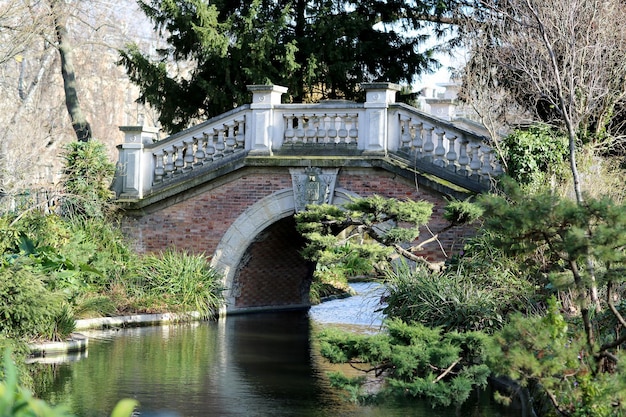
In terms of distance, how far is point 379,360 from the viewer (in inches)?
349

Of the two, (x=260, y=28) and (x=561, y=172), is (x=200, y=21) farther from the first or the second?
(x=561, y=172)

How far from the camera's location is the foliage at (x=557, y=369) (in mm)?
6848

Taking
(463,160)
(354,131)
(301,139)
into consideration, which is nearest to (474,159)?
(463,160)

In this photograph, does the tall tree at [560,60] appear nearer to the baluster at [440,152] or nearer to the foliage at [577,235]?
the baluster at [440,152]

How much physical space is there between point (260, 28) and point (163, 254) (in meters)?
4.80

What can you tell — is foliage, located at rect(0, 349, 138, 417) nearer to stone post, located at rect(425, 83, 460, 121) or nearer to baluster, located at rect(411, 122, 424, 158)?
baluster, located at rect(411, 122, 424, 158)

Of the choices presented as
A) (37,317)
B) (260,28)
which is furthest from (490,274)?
(260,28)

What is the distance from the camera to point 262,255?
58.6 ft

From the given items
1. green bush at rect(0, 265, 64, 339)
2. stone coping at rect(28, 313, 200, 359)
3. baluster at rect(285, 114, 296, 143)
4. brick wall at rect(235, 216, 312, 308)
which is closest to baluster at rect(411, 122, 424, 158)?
baluster at rect(285, 114, 296, 143)

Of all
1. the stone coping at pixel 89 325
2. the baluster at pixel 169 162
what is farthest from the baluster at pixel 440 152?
the baluster at pixel 169 162

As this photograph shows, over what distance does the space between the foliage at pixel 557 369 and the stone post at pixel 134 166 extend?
10867 mm

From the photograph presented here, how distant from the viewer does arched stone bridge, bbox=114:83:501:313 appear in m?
15.3

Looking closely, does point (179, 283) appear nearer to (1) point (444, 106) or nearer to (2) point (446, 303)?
(2) point (446, 303)

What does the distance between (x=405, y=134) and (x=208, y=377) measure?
6020 mm
